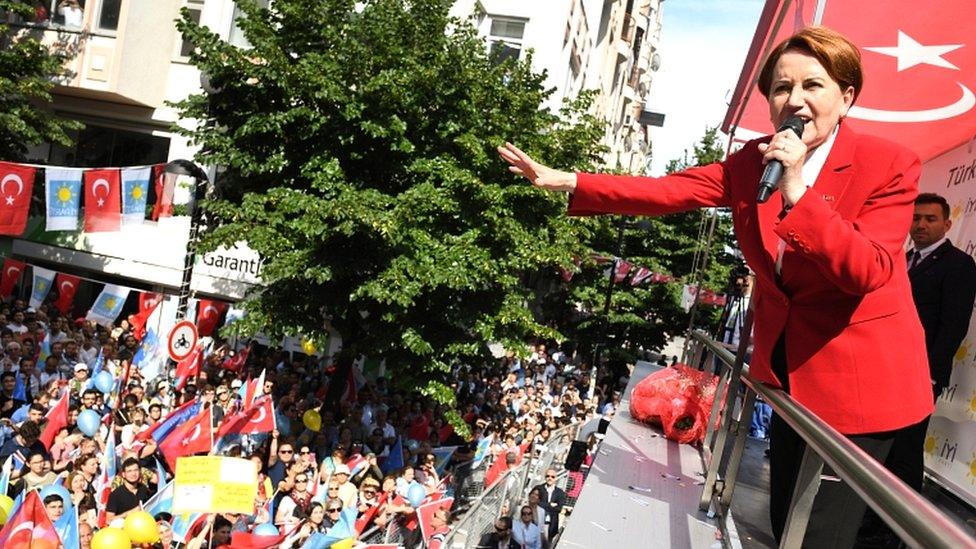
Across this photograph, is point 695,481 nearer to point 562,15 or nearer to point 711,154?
point 562,15

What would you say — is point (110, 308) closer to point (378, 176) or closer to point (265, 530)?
point (378, 176)

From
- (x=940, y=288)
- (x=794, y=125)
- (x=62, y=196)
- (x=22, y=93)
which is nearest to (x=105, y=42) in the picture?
(x=22, y=93)

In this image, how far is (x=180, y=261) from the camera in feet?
69.1

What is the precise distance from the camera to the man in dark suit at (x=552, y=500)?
1231cm

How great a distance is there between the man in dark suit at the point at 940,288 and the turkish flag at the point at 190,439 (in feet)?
28.2

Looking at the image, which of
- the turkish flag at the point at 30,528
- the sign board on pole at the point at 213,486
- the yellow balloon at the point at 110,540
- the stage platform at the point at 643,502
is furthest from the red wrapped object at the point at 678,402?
the turkish flag at the point at 30,528

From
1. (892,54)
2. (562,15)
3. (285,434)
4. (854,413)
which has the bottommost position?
(285,434)

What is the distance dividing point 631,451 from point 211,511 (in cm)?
488

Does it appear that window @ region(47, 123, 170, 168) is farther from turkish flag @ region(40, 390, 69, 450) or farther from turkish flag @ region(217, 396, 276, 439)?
turkish flag @ region(40, 390, 69, 450)

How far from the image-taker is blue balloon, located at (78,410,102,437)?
32.8ft

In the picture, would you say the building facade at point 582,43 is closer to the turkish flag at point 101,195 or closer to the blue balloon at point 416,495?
the turkish flag at point 101,195

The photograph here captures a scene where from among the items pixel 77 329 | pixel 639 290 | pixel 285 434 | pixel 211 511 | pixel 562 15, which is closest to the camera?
pixel 211 511

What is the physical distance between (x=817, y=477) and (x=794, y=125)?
799 millimetres

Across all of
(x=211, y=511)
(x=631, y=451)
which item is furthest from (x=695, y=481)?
(x=211, y=511)
